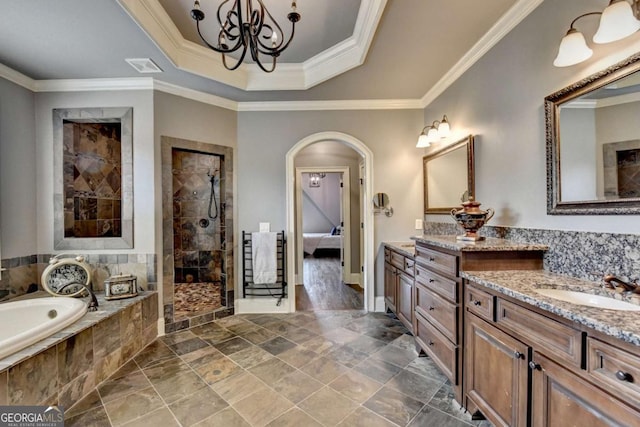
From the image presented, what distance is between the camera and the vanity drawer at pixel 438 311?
1.81m

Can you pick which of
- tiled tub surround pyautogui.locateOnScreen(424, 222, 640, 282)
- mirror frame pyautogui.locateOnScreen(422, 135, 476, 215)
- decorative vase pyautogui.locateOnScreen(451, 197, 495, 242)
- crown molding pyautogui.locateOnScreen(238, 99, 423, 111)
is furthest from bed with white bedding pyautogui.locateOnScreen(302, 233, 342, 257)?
tiled tub surround pyautogui.locateOnScreen(424, 222, 640, 282)

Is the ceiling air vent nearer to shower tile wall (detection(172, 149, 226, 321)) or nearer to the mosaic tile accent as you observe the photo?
the mosaic tile accent

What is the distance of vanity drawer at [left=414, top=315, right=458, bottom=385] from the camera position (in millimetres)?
1813

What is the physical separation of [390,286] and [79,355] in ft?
9.28

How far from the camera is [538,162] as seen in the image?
1.80 meters

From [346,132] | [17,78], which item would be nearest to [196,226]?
[17,78]

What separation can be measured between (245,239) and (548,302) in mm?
2953

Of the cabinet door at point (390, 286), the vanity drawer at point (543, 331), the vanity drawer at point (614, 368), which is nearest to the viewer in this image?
the vanity drawer at point (614, 368)

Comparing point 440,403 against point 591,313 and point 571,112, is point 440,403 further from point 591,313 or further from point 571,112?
point 571,112

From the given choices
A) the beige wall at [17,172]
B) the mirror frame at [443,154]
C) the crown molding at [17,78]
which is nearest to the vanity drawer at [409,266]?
the mirror frame at [443,154]

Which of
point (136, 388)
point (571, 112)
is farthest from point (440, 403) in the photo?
point (136, 388)

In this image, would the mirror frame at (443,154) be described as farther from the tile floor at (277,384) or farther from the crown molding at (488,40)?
the tile floor at (277,384)

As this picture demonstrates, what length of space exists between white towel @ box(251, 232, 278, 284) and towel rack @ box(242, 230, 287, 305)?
2.7 inches

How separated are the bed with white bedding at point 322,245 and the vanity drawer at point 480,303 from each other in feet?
18.8
